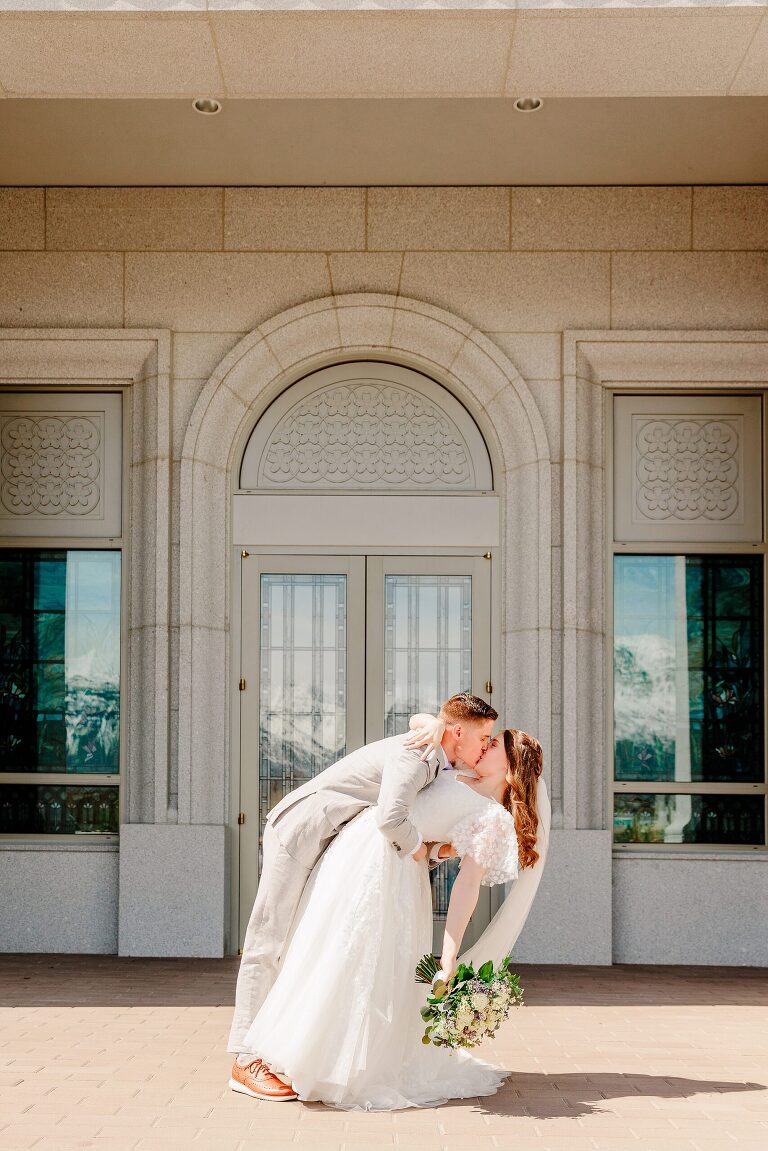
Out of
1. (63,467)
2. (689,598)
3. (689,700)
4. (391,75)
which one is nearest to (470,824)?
(391,75)

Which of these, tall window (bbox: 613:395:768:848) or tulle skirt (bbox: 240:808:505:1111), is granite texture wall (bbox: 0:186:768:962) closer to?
tall window (bbox: 613:395:768:848)

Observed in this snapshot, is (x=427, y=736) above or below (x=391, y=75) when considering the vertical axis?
below

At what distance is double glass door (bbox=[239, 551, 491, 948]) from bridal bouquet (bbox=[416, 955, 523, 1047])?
3805 millimetres

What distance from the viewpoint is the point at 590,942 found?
8297 mm

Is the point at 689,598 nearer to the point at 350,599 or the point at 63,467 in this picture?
the point at 350,599

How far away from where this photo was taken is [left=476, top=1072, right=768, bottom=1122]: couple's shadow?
15.9 feet

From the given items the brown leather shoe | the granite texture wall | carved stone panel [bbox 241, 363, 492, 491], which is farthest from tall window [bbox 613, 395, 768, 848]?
the brown leather shoe

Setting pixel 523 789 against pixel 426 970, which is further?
pixel 523 789

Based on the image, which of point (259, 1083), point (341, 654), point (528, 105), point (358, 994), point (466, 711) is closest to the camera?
point (358, 994)

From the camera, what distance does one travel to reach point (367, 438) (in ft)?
29.1

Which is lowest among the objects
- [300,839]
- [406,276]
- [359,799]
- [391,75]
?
[300,839]

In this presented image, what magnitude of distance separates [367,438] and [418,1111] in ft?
16.7

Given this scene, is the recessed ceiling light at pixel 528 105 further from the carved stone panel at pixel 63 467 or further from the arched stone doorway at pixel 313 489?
the carved stone panel at pixel 63 467

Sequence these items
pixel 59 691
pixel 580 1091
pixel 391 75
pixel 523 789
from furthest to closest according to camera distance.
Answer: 1. pixel 59 691
2. pixel 391 75
3. pixel 523 789
4. pixel 580 1091
